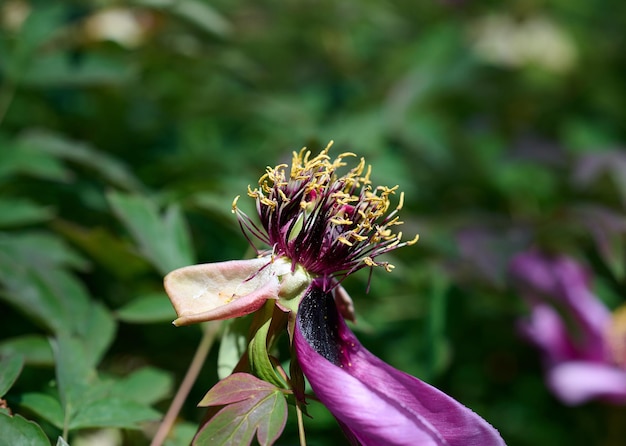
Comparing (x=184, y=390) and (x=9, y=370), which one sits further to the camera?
(x=184, y=390)

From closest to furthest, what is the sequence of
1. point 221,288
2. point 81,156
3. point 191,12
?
point 221,288
point 81,156
point 191,12

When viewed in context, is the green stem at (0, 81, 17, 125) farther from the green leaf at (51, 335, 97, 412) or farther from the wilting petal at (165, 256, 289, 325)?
the wilting petal at (165, 256, 289, 325)

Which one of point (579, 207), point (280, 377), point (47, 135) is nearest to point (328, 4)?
point (579, 207)

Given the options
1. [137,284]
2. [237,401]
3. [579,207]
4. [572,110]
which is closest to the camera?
[237,401]

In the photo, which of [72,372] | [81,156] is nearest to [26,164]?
[81,156]

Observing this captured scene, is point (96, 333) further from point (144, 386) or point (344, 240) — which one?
point (344, 240)

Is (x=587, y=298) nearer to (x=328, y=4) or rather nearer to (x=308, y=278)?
(x=308, y=278)

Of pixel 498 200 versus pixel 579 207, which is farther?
pixel 498 200

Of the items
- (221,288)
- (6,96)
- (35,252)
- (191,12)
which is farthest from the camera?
(191,12)
